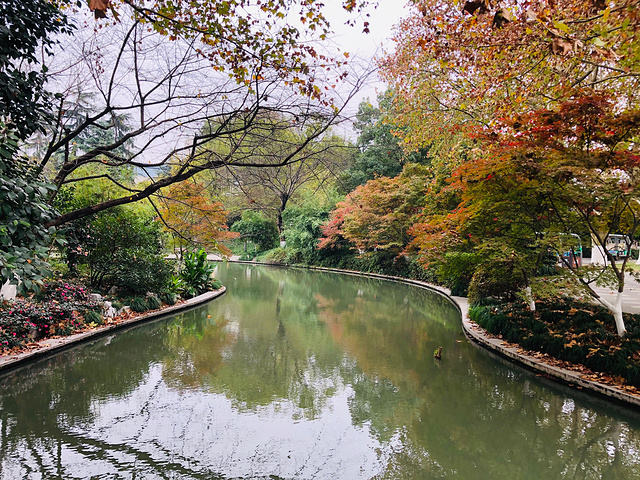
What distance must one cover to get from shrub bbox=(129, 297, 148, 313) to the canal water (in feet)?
6.31

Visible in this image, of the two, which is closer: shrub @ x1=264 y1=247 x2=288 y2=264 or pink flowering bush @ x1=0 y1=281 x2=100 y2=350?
pink flowering bush @ x1=0 y1=281 x2=100 y2=350

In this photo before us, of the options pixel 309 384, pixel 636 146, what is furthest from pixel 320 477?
pixel 636 146

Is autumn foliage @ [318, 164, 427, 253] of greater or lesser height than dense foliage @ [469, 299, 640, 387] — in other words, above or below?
above

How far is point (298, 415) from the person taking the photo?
453 cm

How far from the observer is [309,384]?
5520 millimetres

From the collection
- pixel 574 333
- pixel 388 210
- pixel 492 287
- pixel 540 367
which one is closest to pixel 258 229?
pixel 388 210

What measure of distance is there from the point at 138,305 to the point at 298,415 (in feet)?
22.1

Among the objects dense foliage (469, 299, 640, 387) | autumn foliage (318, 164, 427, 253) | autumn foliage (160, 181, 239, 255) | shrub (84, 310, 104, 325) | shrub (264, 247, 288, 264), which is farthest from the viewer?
shrub (264, 247, 288, 264)

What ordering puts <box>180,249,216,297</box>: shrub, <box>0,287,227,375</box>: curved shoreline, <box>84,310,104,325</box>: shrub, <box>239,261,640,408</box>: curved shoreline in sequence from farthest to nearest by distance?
<box>180,249,216,297</box>: shrub → <box>84,310,104,325</box>: shrub → <box>0,287,227,375</box>: curved shoreline → <box>239,261,640,408</box>: curved shoreline

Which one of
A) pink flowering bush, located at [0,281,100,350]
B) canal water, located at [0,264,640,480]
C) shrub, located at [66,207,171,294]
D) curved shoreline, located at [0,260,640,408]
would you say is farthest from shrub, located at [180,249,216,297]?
canal water, located at [0,264,640,480]

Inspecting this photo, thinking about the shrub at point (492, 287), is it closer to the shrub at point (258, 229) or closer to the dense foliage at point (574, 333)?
the dense foliage at point (574, 333)

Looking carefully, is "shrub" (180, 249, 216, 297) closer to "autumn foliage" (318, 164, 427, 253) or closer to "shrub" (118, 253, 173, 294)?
"shrub" (118, 253, 173, 294)

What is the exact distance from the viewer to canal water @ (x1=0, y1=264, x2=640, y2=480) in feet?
11.4

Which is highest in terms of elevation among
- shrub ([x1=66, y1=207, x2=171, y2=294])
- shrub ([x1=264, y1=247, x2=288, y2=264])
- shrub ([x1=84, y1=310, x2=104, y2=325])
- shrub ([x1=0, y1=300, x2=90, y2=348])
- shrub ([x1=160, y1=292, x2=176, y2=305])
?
shrub ([x1=66, y1=207, x2=171, y2=294])
